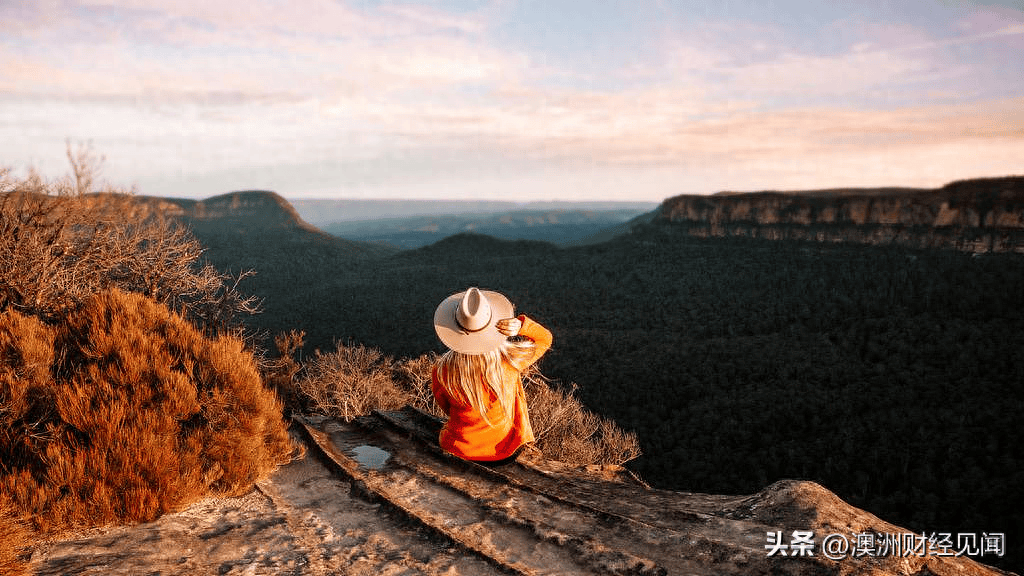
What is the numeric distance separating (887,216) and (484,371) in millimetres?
78848

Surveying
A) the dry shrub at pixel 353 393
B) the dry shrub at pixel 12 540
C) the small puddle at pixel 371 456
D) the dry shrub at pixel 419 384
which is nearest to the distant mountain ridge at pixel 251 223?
the dry shrub at pixel 419 384

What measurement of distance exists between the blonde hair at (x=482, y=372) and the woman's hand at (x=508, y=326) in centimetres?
18

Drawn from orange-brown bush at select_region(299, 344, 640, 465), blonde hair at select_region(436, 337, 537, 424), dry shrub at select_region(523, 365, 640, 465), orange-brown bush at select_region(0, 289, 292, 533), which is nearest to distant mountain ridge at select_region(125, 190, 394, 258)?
orange-brown bush at select_region(299, 344, 640, 465)

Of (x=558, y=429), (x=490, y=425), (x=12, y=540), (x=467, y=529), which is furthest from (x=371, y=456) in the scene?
(x=558, y=429)

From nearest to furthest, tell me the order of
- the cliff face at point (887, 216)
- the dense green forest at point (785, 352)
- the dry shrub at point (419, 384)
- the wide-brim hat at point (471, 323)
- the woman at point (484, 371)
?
the wide-brim hat at point (471, 323) → the woman at point (484, 371) → the dry shrub at point (419, 384) → the dense green forest at point (785, 352) → the cliff face at point (887, 216)

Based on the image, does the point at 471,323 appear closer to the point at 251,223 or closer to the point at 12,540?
the point at 12,540

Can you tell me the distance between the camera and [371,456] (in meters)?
5.45

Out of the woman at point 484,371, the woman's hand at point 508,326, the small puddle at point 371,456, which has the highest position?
the woman's hand at point 508,326

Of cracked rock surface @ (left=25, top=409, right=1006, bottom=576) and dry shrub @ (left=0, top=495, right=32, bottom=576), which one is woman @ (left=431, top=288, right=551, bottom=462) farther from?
dry shrub @ (left=0, top=495, right=32, bottom=576)

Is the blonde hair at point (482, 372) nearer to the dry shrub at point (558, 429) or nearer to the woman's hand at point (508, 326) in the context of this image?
the woman's hand at point (508, 326)

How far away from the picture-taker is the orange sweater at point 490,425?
4.84 metres

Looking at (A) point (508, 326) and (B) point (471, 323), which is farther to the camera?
(A) point (508, 326)

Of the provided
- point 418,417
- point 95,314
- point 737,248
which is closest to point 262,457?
point 418,417

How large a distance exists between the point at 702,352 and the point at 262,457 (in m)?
39.1
